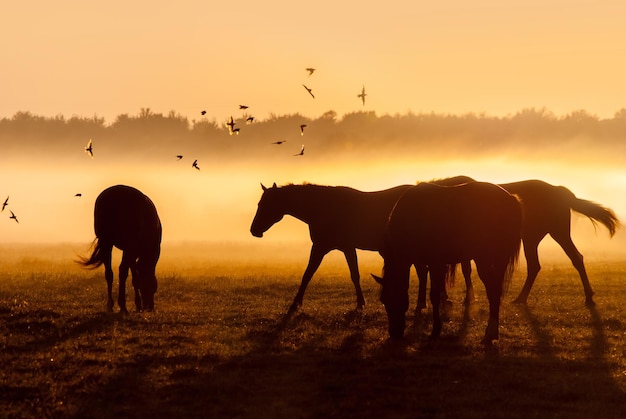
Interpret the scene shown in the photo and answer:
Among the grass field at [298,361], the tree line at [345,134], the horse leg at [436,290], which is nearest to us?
the grass field at [298,361]

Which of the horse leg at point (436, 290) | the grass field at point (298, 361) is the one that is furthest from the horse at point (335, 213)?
the horse leg at point (436, 290)

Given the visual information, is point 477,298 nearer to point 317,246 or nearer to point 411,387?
point 317,246

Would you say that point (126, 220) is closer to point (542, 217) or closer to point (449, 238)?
point (449, 238)

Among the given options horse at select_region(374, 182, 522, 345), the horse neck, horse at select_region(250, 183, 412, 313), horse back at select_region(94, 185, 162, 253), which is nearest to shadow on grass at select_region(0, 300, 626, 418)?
horse at select_region(374, 182, 522, 345)

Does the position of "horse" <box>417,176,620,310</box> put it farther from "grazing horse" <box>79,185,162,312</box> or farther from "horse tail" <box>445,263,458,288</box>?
"grazing horse" <box>79,185,162,312</box>

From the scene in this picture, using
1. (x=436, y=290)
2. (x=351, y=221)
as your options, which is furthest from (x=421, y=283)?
(x=436, y=290)

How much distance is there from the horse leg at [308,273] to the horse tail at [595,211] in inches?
252

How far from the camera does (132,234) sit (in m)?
19.2

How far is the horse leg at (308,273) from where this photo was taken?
18953 millimetres

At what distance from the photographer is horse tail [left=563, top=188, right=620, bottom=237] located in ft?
72.1

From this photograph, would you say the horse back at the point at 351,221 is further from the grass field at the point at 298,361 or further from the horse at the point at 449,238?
the horse at the point at 449,238

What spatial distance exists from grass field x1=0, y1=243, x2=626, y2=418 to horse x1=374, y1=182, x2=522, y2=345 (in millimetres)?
746

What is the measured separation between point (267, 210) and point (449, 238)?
637 centimetres

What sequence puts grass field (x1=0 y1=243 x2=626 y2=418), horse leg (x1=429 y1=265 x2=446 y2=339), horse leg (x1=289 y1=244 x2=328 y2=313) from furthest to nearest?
horse leg (x1=289 y1=244 x2=328 y2=313) → horse leg (x1=429 y1=265 x2=446 y2=339) → grass field (x1=0 y1=243 x2=626 y2=418)
